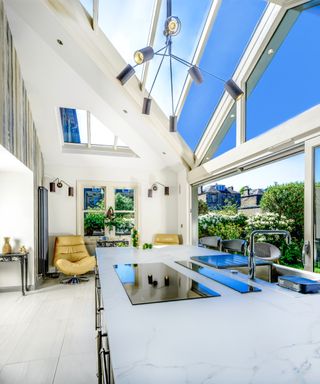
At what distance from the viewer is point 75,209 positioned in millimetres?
6043

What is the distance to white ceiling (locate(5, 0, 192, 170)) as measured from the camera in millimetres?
2936

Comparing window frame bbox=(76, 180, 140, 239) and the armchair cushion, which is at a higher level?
window frame bbox=(76, 180, 140, 239)

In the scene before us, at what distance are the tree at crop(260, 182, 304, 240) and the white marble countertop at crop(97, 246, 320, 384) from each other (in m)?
3.54

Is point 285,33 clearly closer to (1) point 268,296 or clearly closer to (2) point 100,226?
(1) point 268,296

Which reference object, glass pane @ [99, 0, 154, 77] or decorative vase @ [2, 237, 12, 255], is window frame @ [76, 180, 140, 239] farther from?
glass pane @ [99, 0, 154, 77]

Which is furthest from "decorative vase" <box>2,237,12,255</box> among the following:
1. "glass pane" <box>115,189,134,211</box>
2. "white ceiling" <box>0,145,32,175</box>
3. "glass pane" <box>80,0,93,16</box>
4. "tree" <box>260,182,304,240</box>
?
"tree" <box>260,182,304,240</box>

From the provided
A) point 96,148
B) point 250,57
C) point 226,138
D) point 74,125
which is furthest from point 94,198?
point 250,57

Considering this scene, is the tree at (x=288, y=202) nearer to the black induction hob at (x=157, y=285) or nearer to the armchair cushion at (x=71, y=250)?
the black induction hob at (x=157, y=285)

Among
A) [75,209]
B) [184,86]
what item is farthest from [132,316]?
[75,209]

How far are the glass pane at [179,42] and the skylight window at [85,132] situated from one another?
1451mm

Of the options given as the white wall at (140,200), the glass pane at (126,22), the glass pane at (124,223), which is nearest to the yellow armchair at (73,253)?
the white wall at (140,200)

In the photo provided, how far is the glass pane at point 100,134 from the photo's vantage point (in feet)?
17.9

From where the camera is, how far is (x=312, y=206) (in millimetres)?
2557

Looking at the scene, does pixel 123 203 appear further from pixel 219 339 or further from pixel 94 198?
pixel 219 339
